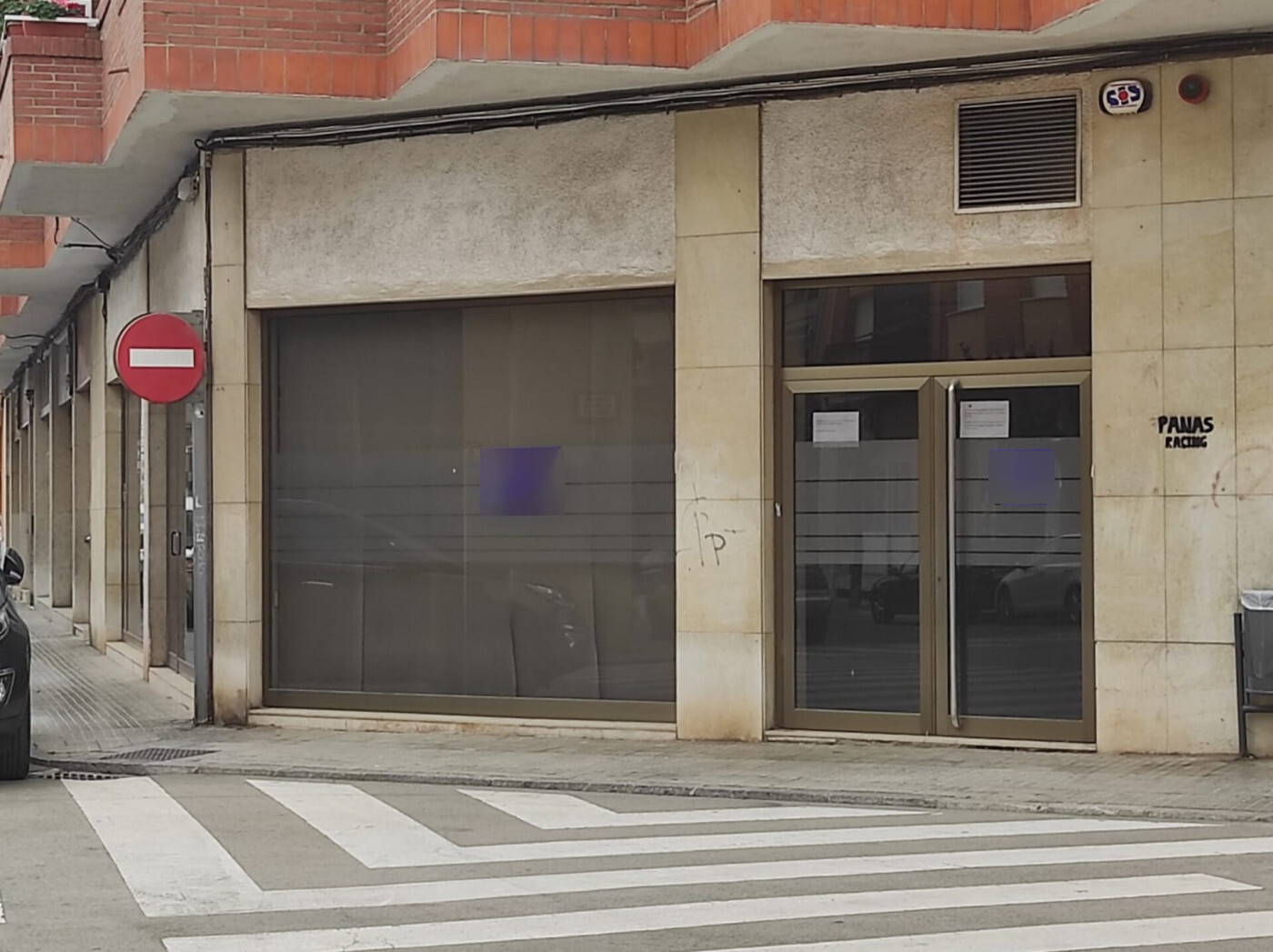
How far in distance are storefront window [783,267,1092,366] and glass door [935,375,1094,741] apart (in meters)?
0.25

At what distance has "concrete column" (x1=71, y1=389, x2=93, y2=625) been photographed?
2483cm

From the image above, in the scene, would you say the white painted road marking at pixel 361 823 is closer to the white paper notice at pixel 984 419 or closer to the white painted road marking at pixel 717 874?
the white painted road marking at pixel 717 874

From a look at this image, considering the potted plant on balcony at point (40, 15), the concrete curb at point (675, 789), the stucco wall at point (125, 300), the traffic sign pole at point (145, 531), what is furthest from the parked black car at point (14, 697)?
the stucco wall at point (125, 300)

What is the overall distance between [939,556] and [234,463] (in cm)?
554

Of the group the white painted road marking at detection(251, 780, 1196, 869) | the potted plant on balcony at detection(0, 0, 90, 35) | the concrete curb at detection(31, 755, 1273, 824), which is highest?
the potted plant on balcony at detection(0, 0, 90, 35)

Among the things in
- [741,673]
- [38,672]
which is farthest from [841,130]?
Answer: [38,672]

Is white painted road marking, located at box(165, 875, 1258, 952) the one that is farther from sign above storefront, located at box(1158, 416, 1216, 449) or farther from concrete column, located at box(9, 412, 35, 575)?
concrete column, located at box(9, 412, 35, 575)

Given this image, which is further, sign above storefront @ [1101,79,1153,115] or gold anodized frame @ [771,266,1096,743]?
gold anodized frame @ [771,266,1096,743]

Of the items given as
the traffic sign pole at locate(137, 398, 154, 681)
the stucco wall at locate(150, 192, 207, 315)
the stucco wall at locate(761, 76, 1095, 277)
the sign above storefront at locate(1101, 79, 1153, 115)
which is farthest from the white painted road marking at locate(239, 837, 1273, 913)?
the traffic sign pole at locate(137, 398, 154, 681)

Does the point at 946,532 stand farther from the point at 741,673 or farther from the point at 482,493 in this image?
the point at 482,493

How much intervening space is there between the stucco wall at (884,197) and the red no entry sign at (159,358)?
4.57 metres

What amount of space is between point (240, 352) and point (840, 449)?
481 cm

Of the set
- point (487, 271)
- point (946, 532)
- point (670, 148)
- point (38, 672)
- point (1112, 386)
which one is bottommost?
point (38, 672)

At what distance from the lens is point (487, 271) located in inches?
509
